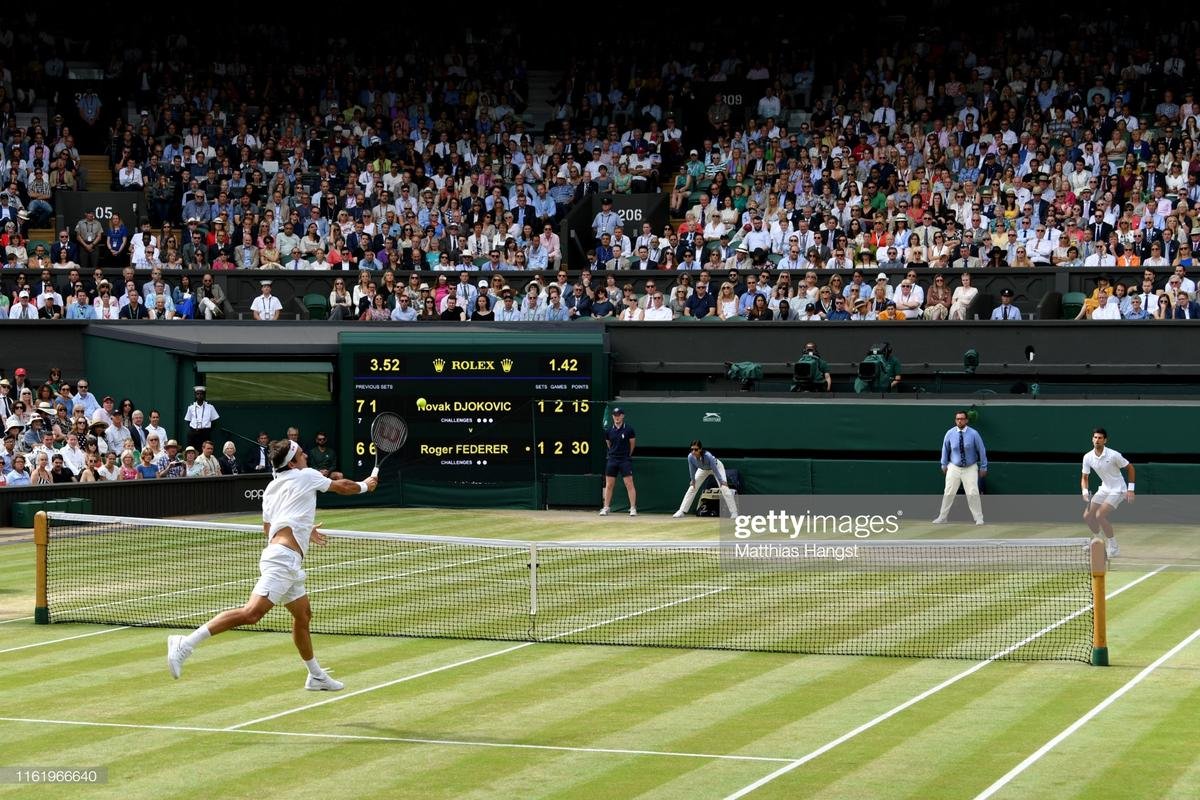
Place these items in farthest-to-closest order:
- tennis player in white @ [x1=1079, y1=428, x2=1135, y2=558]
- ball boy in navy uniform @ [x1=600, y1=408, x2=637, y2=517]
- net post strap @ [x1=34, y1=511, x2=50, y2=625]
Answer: ball boy in navy uniform @ [x1=600, y1=408, x2=637, y2=517] → tennis player in white @ [x1=1079, y1=428, x2=1135, y2=558] → net post strap @ [x1=34, y1=511, x2=50, y2=625]

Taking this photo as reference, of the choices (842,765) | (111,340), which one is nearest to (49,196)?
(111,340)

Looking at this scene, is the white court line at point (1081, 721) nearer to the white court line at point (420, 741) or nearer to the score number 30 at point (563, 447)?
the white court line at point (420, 741)

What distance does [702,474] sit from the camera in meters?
27.6

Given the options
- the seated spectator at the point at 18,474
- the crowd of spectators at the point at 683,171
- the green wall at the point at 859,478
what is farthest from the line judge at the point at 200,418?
the green wall at the point at 859,478

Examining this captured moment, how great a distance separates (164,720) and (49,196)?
85.2 ft

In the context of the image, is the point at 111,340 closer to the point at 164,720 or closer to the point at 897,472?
the point at 897,472

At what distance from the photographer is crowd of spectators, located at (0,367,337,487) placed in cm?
2694

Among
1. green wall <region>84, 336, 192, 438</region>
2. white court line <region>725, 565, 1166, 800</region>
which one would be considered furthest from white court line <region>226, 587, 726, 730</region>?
green wall <region>84, 336, 192, 438</region>

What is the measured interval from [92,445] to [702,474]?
9787 mm

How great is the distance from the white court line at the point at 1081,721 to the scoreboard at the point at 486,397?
14309mm

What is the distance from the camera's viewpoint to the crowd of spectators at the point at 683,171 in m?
31.0

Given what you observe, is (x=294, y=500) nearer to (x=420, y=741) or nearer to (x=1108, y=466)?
(x=420, y=741)

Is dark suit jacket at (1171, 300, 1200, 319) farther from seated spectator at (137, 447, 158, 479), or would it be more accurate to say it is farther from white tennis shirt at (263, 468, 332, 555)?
white tennis shirt at (263, 468, 332, 555)

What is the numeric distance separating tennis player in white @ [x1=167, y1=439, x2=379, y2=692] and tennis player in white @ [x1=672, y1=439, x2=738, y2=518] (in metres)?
14.4
